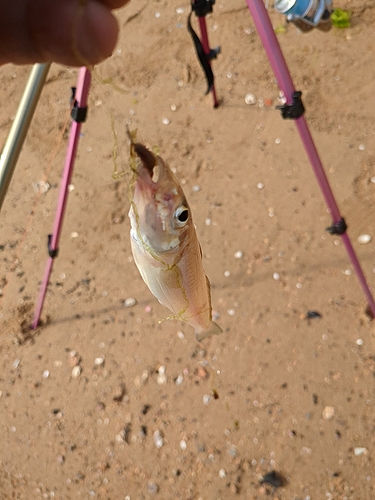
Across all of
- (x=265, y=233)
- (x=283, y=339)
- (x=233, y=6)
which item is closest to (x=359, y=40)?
(x=233, y=6)

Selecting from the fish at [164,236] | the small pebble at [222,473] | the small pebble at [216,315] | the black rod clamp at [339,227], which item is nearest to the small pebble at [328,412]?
the small pebble at [222,473]

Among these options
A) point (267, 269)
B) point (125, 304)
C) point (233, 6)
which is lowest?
point (267, 269)

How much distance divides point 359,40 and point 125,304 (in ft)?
7.74

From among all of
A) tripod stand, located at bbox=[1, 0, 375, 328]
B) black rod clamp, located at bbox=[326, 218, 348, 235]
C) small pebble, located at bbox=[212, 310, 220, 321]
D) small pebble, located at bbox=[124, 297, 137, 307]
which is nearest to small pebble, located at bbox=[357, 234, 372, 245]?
tripod stand, located at bbox=[1, 0, 375, 328]

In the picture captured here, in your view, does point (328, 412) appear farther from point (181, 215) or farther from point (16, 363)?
point (16, 363)

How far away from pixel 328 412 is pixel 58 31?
1.71 m

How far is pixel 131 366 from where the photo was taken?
2.02 metres

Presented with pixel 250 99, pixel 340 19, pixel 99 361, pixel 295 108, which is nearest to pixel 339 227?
pixel 295 108

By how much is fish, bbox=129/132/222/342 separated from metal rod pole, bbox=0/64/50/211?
41 centimetres

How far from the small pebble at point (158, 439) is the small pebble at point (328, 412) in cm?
71

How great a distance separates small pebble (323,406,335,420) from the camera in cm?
177

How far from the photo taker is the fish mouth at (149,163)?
79 cm

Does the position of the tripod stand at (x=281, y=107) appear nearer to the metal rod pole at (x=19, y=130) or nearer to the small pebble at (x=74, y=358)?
the metal rod pole at (x=19, y=130)

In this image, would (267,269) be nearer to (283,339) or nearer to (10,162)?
(283,339)
